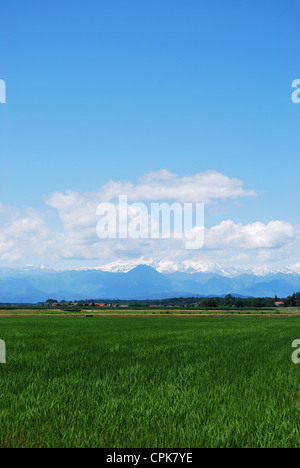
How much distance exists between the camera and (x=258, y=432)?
264 inches

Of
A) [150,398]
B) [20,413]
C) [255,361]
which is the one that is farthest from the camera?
[255,361]

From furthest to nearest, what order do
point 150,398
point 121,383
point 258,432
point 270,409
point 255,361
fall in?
point 255,361
point 121,383
point 150,398
point 270,409
point 258,432

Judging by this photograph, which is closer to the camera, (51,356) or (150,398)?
(150,398)

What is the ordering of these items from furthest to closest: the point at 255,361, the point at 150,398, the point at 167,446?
the point at 255,361 → the point at 150,398 → the point at 167,446

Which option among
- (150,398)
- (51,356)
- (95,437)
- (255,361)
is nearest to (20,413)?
(95,437)

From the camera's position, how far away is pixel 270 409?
812 centimetres
